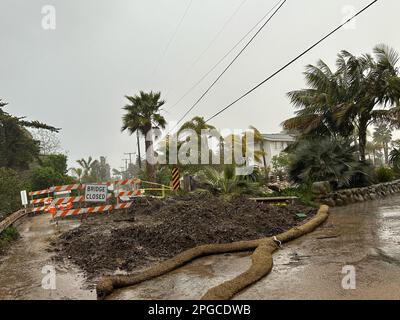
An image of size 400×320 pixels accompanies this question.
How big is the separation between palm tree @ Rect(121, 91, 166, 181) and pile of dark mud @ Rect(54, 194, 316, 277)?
14090 millimetres

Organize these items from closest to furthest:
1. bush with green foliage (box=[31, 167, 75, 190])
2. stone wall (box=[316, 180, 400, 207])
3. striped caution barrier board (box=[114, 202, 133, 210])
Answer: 1. striped caution barrier board (box=[114, 202, 133, 210])
2. stone wall (box=[316, 180, 400, 207])
3. bush with green foliage (box=[31, 167, 75, 190])

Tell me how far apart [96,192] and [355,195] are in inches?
401

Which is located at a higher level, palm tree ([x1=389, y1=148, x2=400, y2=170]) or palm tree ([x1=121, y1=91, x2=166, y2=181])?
palm tree ([x1=121, y1=91, x2=166, y2=181])

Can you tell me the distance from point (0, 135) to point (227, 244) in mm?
25701

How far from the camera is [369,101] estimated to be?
15742 mm

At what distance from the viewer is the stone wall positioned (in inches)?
498

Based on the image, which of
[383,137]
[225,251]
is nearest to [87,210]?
[225,251]

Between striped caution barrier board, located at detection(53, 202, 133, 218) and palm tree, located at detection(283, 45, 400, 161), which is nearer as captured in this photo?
striped caution barrier board, located at detection(53, 202, 133, 218)

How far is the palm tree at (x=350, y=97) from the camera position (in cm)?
1573

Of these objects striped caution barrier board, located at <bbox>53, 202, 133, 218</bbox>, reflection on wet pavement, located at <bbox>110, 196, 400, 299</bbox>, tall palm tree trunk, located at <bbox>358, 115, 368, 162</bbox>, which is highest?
tall palm tree trunk, located at <bbox>358, 115, 368, 162</bbox>

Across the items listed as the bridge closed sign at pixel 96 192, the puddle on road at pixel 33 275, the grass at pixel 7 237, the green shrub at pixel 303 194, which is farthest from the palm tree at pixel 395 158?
the grass at pixel 7 237

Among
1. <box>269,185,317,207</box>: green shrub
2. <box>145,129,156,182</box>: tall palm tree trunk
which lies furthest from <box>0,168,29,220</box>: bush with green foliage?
<box>269,185,317,207</box>: green shrub

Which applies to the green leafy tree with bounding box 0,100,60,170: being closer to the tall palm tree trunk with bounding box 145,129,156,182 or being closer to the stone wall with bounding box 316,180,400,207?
the tall palm tree trunk with bounding box 145,129,156,182
